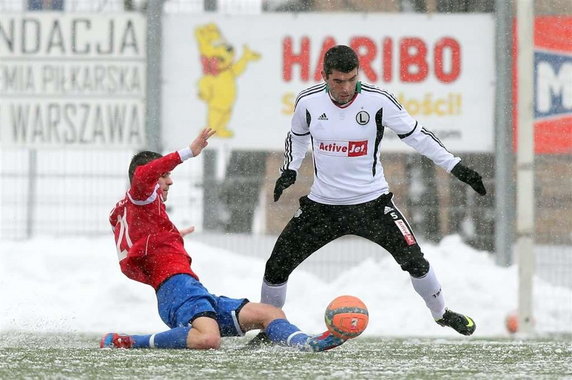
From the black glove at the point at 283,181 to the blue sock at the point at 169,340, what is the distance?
3.52ft

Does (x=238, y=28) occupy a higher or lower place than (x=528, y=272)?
higher

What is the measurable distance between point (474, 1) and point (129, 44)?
300cm

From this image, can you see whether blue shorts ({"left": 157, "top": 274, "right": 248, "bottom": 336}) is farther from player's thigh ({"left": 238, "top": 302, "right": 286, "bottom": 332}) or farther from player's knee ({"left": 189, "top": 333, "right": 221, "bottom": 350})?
player's knee ({"left": 189, "top": 333, "right": 221, "bottom": 350})

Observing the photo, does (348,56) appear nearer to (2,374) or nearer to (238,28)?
(2,374)

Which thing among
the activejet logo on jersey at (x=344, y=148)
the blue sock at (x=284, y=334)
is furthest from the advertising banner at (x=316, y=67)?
the blue sock at (x=284, y=334)

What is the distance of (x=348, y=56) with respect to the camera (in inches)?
262

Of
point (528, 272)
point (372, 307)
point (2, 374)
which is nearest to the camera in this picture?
point (2, 374)

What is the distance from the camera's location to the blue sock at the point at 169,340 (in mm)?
6402

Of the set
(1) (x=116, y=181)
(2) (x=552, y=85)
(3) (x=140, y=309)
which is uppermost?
(2) (x=552, y=85)

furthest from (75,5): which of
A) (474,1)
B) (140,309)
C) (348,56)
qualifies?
(348,56)

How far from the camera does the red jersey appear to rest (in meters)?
6.77

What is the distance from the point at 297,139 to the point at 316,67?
420cm

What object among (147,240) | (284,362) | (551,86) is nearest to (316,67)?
(551,86)

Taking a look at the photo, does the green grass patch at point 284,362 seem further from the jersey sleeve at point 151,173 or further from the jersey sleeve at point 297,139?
the jersey sleeve at point 297,139
